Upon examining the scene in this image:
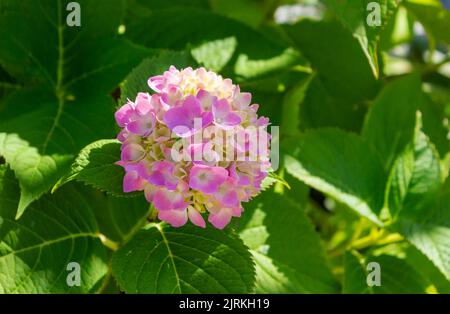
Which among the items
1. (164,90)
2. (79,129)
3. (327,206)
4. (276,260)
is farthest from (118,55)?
(327,206)

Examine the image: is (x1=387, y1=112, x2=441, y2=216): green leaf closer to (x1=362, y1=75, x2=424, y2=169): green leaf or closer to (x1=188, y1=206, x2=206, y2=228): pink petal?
(x1=362, y1=75, x2=424, y2=169): green leaf

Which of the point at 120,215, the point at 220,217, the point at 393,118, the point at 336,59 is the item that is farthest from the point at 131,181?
the point at 336,59

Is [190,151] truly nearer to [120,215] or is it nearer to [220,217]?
[220,217]

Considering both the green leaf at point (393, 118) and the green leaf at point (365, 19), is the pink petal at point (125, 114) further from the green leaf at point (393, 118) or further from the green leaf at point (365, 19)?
the green leaf at point (393, 118)

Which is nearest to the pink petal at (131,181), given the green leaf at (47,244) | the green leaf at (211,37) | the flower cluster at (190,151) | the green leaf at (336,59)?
the flower cluster at (190,151)

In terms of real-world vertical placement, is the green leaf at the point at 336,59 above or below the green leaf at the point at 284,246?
above

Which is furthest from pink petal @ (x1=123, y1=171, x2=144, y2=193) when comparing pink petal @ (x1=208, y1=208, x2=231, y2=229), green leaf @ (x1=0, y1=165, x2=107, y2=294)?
green leaf @ (x1=0, y1=165, x2=107, y2=294)
